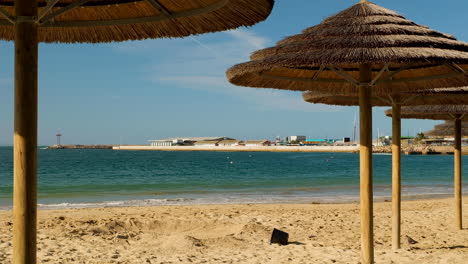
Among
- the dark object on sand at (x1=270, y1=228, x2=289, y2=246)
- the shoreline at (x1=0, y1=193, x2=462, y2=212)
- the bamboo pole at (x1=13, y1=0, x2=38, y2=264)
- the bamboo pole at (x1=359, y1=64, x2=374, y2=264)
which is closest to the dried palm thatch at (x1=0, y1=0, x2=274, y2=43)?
the bamboo pole at (x1=13, y1=0, x2=38, y2=264)

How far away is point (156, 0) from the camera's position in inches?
146

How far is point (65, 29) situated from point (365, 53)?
8.96 feet

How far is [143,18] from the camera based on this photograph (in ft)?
12.6

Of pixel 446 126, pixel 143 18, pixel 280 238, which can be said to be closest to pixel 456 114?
pixel 280 238

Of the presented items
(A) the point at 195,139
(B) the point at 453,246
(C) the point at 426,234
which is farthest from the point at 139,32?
(A) the point at 195,139

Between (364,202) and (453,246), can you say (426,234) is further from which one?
(364,202)

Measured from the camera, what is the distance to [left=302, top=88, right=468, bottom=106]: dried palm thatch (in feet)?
24.2

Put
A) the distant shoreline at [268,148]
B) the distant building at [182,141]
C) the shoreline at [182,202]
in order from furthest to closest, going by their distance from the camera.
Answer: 1. the distant building at [182,141]
2. the distant shoreline at [268,148]
3. the shoreline at [182,202]

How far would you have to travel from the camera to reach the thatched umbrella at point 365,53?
4.08 metres

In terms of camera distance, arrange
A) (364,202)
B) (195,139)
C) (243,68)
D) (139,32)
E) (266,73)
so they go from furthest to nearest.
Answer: (195,139) → (266,73) → (364,202) → (243,68) → (139,32)

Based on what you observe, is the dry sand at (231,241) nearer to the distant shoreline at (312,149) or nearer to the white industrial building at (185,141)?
the distant shoreline at (312,149)

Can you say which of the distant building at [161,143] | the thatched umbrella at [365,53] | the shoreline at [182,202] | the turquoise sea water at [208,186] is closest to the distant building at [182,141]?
the distant building at [161,143]

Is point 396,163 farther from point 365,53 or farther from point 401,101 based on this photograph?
point 365,53

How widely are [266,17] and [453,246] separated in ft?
22.0
